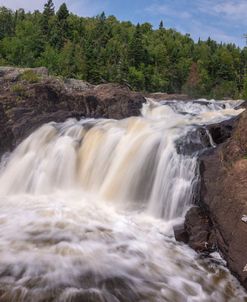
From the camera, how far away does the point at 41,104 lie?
57.1 ft

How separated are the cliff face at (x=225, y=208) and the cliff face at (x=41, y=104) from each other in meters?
8.34

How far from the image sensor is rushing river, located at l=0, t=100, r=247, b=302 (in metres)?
6.79

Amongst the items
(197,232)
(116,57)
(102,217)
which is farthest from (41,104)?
(116,57)

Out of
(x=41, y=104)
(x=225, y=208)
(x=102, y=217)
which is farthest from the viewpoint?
(x=41, y=104)

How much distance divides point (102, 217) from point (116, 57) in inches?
2426

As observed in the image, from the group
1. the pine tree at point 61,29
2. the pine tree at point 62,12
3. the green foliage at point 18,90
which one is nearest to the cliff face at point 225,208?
the green foliage at point 18,90

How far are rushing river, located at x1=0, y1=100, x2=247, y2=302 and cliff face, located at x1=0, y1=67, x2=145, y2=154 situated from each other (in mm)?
1035

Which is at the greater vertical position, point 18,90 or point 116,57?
point 116,57

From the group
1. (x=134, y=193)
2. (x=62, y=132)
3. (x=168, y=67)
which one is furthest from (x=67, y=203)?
(x=168, y=67)

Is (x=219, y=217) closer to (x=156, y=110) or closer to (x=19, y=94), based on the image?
(x=19, y=94)

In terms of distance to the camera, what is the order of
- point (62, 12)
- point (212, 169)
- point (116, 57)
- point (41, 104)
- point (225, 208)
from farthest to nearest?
point (62, 12)
point (116, 57)
point (41, 104)
point (212, 169)
point (225, 208)

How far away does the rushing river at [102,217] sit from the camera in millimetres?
6789

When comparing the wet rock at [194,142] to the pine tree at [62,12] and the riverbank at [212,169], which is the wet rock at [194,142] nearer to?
the riverbank at [212,169]

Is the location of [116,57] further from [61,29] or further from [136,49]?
[61,29]
